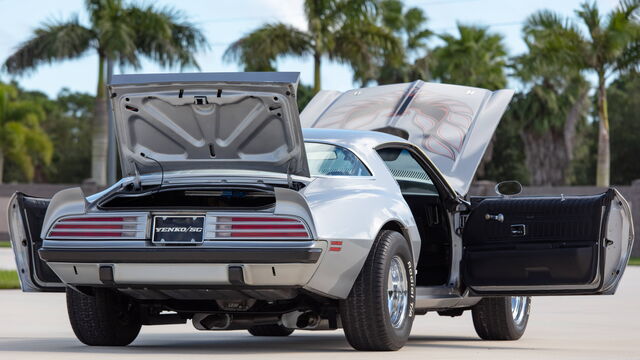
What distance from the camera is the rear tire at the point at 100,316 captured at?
8797mm

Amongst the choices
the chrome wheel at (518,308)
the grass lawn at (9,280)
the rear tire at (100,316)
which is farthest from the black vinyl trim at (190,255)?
the grass lawn at (9,280)

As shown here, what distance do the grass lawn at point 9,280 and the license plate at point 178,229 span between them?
36.3 ft

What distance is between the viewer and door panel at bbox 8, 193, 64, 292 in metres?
9.20

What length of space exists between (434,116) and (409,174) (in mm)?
961

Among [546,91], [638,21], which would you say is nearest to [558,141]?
[546,91]

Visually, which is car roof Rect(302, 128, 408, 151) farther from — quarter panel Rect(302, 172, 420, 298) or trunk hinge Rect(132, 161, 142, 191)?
trunk hinge Rect(132, 161, 142, 191)

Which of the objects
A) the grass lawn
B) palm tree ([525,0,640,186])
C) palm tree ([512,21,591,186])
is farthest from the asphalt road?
palm tree ([512,21,591,186])

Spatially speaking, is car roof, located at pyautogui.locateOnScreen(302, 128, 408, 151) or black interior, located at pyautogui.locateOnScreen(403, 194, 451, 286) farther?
black interior, located at pyautogui.locateOnScreen(403, 194, 451, 286)

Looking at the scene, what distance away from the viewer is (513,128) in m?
72.3

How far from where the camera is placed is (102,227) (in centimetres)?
801

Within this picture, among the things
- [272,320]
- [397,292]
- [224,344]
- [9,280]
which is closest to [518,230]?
[397,292]

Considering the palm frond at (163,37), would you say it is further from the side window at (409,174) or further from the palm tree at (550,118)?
the side window at (409,174)

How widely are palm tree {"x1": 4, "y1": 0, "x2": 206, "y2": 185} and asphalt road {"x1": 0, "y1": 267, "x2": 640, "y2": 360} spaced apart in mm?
28939

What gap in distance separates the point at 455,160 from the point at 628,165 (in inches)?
2771
